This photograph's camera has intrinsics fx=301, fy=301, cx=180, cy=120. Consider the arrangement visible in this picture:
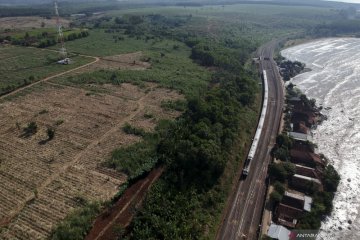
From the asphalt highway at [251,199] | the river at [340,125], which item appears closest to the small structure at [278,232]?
the asphalt highway at [251,199]

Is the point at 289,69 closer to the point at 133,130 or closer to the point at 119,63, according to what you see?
the point at 119,63

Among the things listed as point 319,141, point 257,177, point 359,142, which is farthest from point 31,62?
point 359,142

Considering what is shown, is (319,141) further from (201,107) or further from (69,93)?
(69,93)

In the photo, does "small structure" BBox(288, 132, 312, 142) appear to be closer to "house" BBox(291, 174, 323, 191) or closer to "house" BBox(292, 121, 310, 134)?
"house" BBox(292, 121, 310, 134)

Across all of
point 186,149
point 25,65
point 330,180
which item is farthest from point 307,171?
point 25,65

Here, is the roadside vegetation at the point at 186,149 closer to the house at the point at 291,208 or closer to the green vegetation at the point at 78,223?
the green vegetation at the point at 78,223
